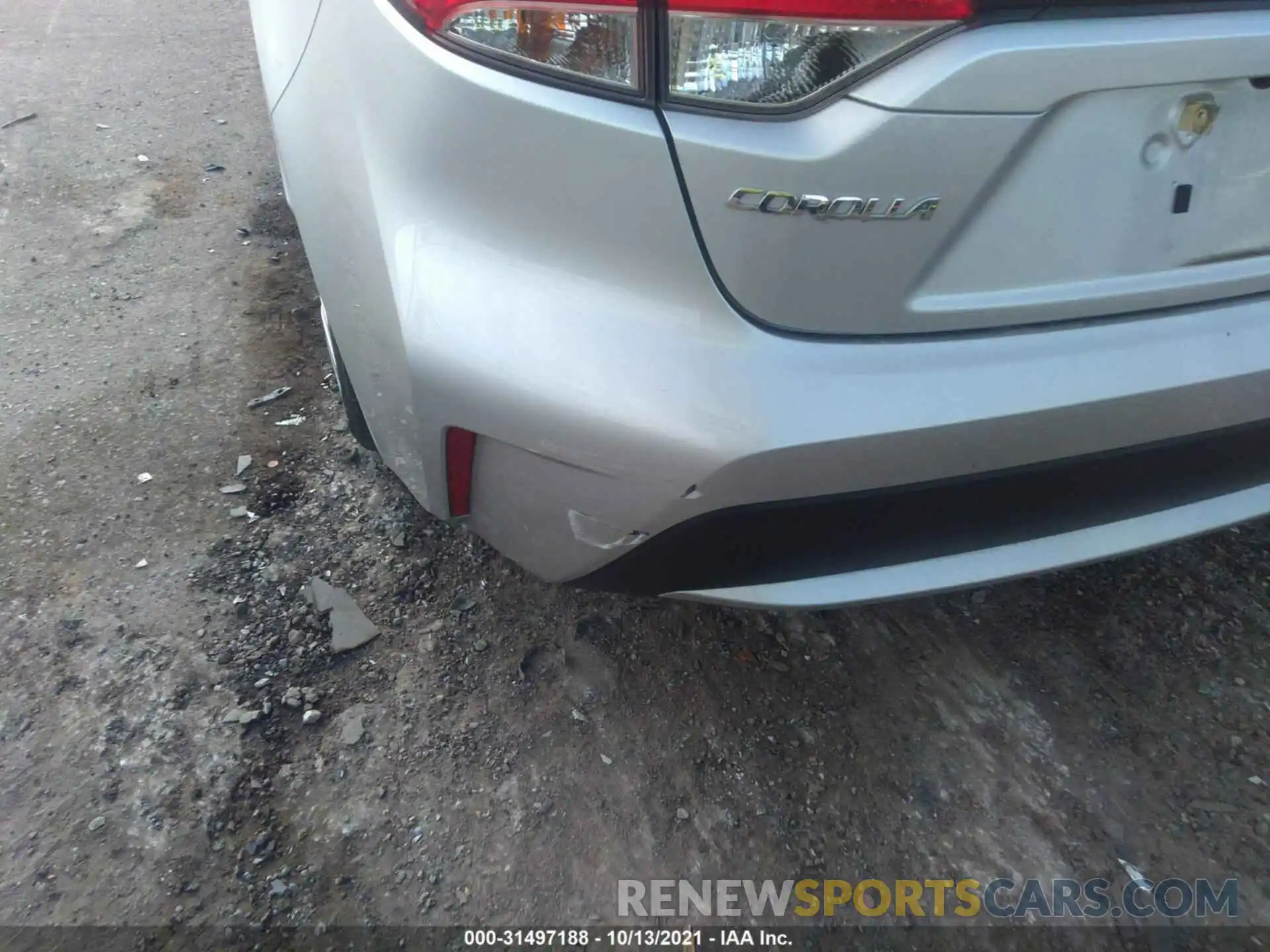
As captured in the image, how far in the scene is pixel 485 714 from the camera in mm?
1789

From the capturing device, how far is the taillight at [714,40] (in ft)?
3.45

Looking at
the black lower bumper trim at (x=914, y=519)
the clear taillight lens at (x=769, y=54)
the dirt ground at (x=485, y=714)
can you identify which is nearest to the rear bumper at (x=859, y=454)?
the black lower bumper trim at (x=914, y=519)

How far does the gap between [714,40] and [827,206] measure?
23 cm

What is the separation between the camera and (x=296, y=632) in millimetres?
1899

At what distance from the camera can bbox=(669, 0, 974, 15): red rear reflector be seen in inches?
41.0

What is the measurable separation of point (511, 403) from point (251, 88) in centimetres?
372

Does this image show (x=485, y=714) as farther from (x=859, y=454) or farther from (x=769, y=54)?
(x=769, y=54)

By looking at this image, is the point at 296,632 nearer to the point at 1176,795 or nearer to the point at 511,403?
the point at 511,403

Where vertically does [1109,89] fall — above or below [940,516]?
above

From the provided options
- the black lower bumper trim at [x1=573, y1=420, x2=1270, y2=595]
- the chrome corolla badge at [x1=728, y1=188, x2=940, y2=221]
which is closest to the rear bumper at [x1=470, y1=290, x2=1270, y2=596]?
the black lower bumper trim at [x1=573, y1=420, x2=1270, y2=595]

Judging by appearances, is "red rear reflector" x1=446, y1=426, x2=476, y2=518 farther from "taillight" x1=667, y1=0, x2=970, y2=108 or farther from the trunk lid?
"taillight" x1=667, y1=0, x2=970, y2=108

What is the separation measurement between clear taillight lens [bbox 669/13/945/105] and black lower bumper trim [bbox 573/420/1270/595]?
0.52 m

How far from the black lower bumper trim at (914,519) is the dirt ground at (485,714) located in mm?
513

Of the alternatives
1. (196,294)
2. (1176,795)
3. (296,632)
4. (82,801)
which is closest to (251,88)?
(196,294)
